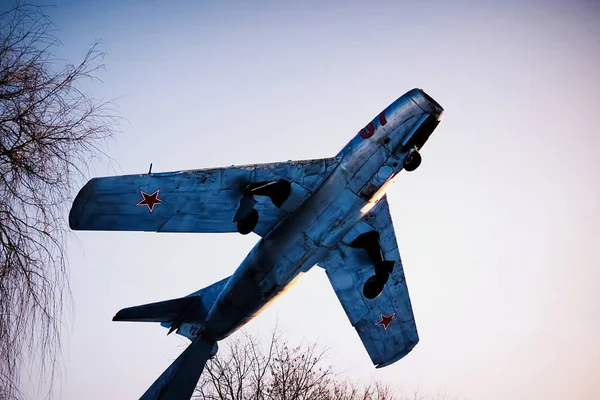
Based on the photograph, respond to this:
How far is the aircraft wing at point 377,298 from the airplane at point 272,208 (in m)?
0.07

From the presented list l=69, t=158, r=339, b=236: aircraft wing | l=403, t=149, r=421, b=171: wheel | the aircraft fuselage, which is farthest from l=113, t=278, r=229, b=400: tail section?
l=403, t=149, r=421, b=171: wheel

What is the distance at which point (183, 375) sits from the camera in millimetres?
14211

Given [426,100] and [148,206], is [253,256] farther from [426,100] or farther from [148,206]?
[426,100]

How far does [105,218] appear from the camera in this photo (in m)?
12.0

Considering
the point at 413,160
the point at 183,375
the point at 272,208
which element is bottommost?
the point at 183,375

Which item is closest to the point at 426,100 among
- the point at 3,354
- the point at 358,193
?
the point at 358,193

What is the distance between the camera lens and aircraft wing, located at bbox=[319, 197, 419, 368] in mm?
14047

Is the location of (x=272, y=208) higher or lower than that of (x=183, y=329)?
higher

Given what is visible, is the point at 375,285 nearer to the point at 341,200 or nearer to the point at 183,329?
the point at 341,200

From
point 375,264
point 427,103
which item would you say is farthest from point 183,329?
point 427,103

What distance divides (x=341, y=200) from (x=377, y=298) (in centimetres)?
521

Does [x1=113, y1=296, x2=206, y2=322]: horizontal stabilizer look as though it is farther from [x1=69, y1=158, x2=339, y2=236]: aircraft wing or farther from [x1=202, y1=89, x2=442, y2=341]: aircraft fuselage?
[x1=69, y1=158, x2=339, y2=236]: aircraft wing

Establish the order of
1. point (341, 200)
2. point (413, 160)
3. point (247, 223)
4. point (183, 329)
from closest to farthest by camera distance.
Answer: point (413, 160), point (341, 200), point (247, 223), point (183, 329)

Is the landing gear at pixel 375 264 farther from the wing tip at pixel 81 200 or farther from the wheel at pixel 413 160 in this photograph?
the wing tip at pixel 81 200
